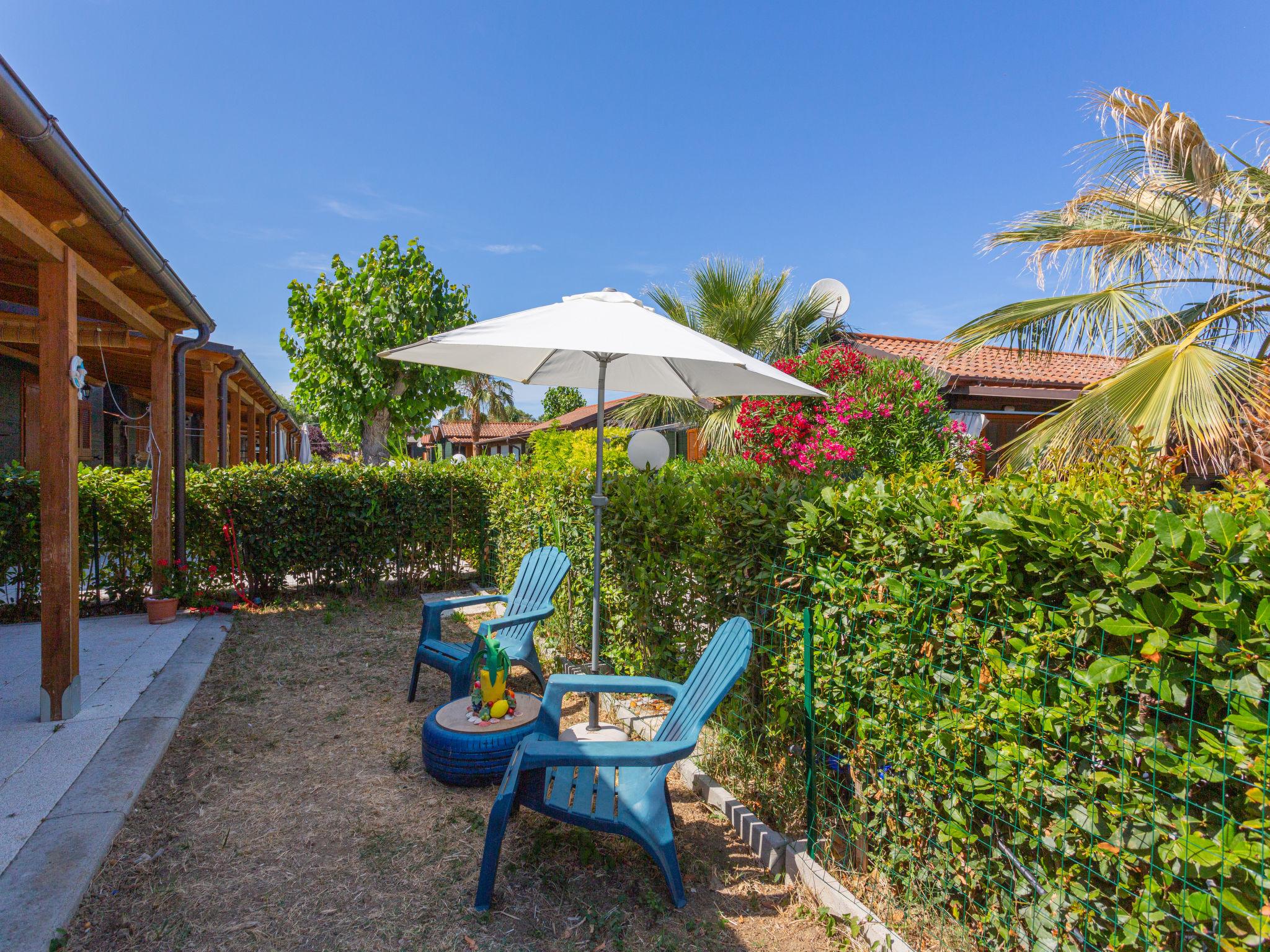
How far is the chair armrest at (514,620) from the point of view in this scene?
3754 millimetres

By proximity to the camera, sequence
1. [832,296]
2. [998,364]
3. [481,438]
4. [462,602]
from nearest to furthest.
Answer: [462,602] < [832,296] < [998,364] < [481,438]

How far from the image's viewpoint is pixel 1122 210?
5785 mm

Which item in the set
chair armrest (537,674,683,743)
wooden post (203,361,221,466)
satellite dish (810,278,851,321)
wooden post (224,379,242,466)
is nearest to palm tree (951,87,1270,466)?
chair armrest (537,674,683,743)

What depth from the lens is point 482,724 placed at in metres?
3.06

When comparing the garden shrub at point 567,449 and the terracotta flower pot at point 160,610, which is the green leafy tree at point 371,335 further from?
the terracotta flower pot at point 160,610

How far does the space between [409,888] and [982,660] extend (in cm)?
213

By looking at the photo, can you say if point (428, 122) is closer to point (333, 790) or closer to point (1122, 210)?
point (1122, 210)

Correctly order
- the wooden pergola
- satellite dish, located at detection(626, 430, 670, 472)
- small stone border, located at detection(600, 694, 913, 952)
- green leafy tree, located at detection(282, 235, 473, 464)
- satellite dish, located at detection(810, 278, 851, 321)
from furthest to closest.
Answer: green leafy tree, located at detection(282, 235, 473, 464), satellite dish, located at detection(810, 278, 851, 321), satellite dish, located at detection(626, 430, 670, 472), the wooden pergola, small stone border, located at detection(600, 694, 913, 952)

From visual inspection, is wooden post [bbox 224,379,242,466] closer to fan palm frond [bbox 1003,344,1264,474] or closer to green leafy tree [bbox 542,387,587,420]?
fan palm frond [bbox 1003,344,1264,474]

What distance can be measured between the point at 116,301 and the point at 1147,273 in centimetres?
Answer: 816

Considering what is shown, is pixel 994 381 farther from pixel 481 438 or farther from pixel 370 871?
pixel 481 438

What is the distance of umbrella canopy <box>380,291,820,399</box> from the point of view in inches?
118

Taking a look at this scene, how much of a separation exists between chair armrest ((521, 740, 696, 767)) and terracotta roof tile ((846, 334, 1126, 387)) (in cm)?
1050

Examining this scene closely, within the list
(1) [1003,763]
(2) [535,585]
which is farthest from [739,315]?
(1) [1003,763]
